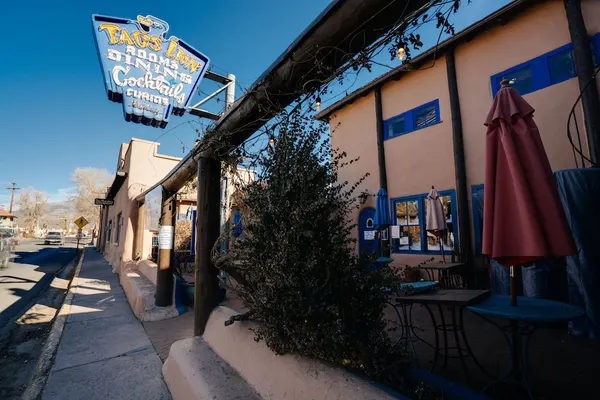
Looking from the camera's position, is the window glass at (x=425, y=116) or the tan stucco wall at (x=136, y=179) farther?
the tan stucco wall at (x=136, y=179)

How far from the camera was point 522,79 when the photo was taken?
5.65m

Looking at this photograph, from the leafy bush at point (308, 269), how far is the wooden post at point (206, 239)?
1.08 metres

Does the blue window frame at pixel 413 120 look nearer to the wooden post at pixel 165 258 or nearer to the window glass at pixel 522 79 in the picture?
the window glass at pixel 522 79

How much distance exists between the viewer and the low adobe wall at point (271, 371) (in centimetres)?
166

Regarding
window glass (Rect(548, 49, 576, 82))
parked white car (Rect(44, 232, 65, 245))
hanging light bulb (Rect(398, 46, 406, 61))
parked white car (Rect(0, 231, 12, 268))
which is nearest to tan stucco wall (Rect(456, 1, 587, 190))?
window glass (Rect(548, 49, 576, 82))

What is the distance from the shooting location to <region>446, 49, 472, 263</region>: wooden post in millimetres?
6078

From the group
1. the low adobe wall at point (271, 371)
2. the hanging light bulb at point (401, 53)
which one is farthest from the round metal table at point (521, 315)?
the hanging light bulb at point (401, 53)

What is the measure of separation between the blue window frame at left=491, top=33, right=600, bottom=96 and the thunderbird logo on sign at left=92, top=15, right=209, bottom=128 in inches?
270

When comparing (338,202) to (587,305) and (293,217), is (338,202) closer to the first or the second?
(293,217)

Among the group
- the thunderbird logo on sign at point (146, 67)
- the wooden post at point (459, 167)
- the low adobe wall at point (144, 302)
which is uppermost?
the thunderbird logo on sign at point (146, 67)

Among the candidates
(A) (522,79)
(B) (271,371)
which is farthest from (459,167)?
(B) (271,371)

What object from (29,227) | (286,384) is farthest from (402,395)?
(29,227)

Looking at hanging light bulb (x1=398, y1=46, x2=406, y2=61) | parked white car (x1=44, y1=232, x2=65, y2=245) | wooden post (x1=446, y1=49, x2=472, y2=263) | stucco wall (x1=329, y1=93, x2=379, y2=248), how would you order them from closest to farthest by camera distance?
hanging light bulb (x1=398, y1=46, x2=406, y2=61)
wooden post (x1=446, y1=49, x2=472, y2=263)
stucco wall (x1=329, y1=93, x2=379, y2=248)
parked white car (x1=44, y1=232, x2=65, y2=245)

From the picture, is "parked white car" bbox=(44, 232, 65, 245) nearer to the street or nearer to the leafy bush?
the street
